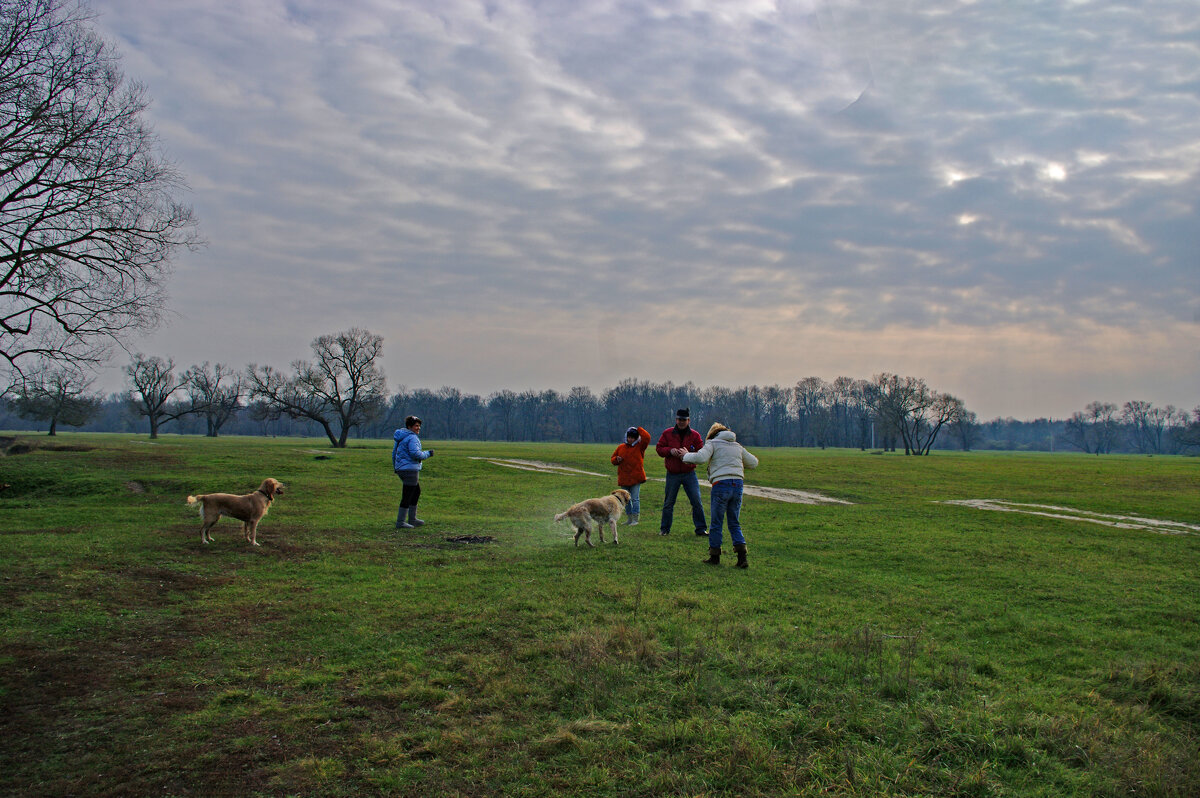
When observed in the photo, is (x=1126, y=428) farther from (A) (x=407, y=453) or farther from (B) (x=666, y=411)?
(A) (x=407, y=453)

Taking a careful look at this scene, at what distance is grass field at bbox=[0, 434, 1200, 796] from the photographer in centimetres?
433

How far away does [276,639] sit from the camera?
23.2 feet

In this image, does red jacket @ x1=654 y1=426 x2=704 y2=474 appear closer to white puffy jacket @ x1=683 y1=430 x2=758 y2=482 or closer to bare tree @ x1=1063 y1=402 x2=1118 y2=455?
white puffy jacket @ x1=683 y1=430 x2=758 y2=482

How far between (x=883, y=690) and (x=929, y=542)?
10.8 meters

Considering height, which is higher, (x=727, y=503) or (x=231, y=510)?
(x=727, y=503)

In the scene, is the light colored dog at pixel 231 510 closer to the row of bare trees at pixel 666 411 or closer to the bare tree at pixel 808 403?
the row of bare trees at pixel 666 411

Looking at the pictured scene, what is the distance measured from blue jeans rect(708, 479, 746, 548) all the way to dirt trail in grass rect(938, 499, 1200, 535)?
14640 millimetres

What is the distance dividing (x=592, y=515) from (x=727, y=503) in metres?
3.06

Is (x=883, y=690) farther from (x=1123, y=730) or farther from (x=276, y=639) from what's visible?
(x=276, y=639)

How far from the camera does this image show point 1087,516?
852 inches

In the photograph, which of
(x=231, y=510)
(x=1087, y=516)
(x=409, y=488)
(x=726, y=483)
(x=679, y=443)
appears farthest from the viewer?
(x=1087, y=516)

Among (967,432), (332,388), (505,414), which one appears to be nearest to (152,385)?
(332,388)

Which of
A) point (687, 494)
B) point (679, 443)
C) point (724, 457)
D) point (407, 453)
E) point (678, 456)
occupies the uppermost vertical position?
point (679, 443)

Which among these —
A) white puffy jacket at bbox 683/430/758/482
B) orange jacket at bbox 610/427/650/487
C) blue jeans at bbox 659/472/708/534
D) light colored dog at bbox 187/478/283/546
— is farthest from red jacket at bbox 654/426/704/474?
light colored dog at bbox 187/478/283/546
